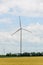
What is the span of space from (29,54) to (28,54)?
1.42 ft

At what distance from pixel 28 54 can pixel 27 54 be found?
343mm

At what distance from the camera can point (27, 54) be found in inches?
2985

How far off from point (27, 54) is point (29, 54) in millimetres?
740

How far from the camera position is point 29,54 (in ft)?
250

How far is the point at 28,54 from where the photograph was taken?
75.8 meters
